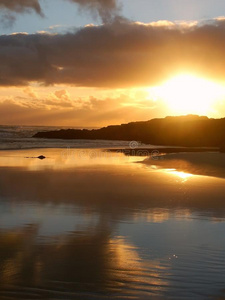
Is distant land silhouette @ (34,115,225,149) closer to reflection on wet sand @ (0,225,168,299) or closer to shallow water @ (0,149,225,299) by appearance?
shallow water @ (0,149,225,299)

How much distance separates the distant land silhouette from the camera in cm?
7657

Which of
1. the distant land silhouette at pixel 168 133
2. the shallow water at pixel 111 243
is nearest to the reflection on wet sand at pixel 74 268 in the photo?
the shallow water at pixel 111 243

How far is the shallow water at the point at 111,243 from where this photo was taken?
614 cm

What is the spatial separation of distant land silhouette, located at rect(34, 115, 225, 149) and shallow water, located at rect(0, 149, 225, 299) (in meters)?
54.3

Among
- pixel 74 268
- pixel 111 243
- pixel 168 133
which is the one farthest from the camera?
pixel 168 133

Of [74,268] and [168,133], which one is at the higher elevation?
[168,133]

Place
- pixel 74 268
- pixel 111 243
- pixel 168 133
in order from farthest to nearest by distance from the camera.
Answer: pixel 168 133 < pixel 111 243 < pixel 74 268

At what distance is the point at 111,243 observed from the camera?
8641mm

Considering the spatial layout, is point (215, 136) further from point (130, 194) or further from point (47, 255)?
point (47, 255)

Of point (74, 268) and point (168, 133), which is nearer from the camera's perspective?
point (74, 268)

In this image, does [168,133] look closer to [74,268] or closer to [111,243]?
[111,243]

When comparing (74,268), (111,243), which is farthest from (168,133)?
(74,268)

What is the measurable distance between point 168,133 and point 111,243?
284 feet

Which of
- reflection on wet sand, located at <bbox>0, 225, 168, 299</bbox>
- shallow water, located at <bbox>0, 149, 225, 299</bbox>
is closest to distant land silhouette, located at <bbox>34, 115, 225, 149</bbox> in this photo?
shallow water, located at <bbox>0, 149, 225, 299</bbox>
